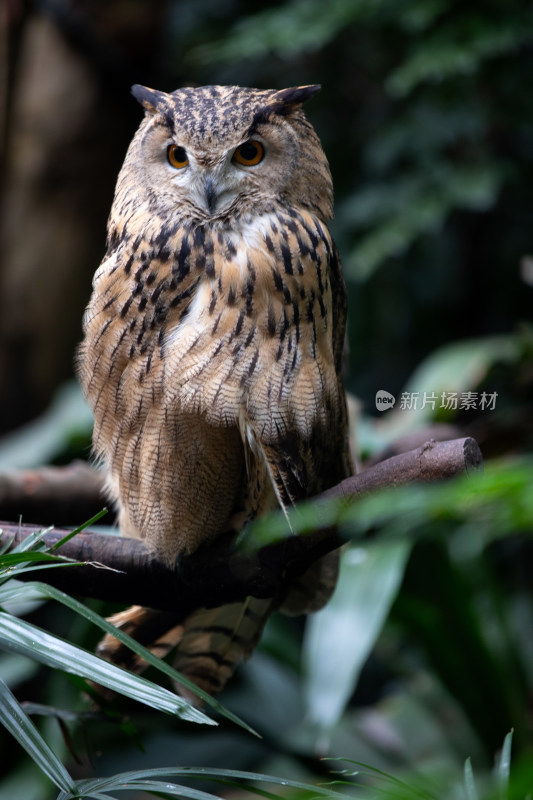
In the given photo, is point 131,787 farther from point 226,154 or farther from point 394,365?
point 394,365

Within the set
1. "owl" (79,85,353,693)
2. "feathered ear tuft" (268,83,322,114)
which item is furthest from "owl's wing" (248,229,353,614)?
"feathered ear tuft" (268,83,322,114)

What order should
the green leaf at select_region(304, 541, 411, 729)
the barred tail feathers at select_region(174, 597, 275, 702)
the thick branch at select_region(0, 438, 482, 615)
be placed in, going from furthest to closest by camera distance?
the green leaf at select_region(304, 541, 411, 729) < the barred tail feathers at select_region(174, 597, 275, 702) < the thick branch at select_region(0, 438, 482, 615)

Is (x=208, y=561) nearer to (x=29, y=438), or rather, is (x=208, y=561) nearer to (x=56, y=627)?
(x=29, y=438)

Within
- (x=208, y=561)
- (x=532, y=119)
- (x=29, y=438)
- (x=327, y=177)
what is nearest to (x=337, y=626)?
(x=208, y=561)

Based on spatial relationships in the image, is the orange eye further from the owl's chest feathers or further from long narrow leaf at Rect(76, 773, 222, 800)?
long narrow leaf at Rect(76, 773, 222, 800)

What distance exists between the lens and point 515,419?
2352 millimetres

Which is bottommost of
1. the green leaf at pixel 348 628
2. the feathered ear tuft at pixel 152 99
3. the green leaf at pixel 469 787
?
the green leaf at pixel 348 628

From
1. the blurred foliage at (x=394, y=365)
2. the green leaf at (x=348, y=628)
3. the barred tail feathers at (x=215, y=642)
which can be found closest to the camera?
the barred tail feathers at (x=215, y=642)

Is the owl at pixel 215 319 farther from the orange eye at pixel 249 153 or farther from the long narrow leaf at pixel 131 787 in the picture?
the long narrow leaf at pixel 131 787

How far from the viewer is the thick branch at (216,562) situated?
1.07 metres

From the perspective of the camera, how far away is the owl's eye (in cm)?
138

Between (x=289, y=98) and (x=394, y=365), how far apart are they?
2.04 metres

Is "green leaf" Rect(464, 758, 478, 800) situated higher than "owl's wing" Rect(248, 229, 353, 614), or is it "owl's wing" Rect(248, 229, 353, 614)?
"owl's wing" Rect(248, 229, 353, 614)

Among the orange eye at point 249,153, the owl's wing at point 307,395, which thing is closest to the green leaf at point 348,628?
the owl's wing at point 307,395
